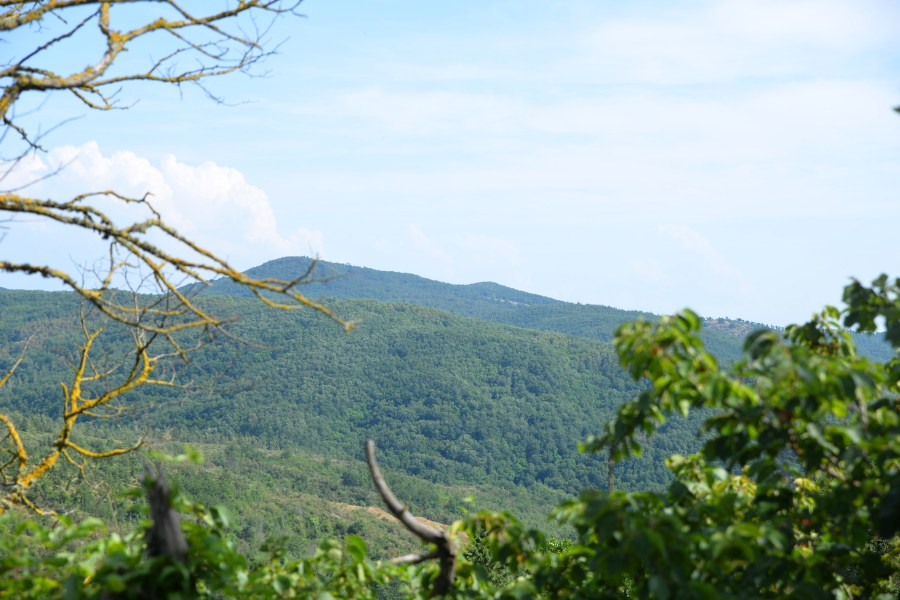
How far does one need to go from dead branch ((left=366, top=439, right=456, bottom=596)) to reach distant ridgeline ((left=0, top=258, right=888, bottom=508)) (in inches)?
2399

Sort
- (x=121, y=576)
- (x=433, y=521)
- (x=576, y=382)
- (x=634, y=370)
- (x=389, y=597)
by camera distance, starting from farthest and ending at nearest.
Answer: (x=576, y=382), (x=433, y=521), (x=389, y=597), (x=634, y=370), (x=121, y=576)

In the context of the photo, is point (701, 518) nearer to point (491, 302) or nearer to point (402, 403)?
point (402, 403)

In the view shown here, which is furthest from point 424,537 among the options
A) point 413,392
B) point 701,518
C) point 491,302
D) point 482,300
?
point 482,300

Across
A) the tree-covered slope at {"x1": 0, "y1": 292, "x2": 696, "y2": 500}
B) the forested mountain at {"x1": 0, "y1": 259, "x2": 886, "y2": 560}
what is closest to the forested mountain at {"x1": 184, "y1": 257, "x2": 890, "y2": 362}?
the forested mountain at {"x1": 0, "y1": 259, "x2": 886, "y2": 560}

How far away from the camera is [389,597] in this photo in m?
35.1

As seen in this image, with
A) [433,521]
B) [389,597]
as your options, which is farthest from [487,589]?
[433,521]

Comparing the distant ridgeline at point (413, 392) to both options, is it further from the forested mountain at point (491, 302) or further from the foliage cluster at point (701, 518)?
the foliage cluster at point (701, 518)

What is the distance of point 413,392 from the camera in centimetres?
8838

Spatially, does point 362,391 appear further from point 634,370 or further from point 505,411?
point 634,370

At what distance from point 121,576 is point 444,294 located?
157087 millimetres

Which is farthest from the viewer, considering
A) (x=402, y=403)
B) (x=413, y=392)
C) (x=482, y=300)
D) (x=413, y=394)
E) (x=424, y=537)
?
(x=482, y=300)

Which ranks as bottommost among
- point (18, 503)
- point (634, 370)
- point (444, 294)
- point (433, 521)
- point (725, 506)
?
point (433, 521)

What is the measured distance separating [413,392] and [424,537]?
8630cm

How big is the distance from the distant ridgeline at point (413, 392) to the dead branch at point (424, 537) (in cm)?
6095
